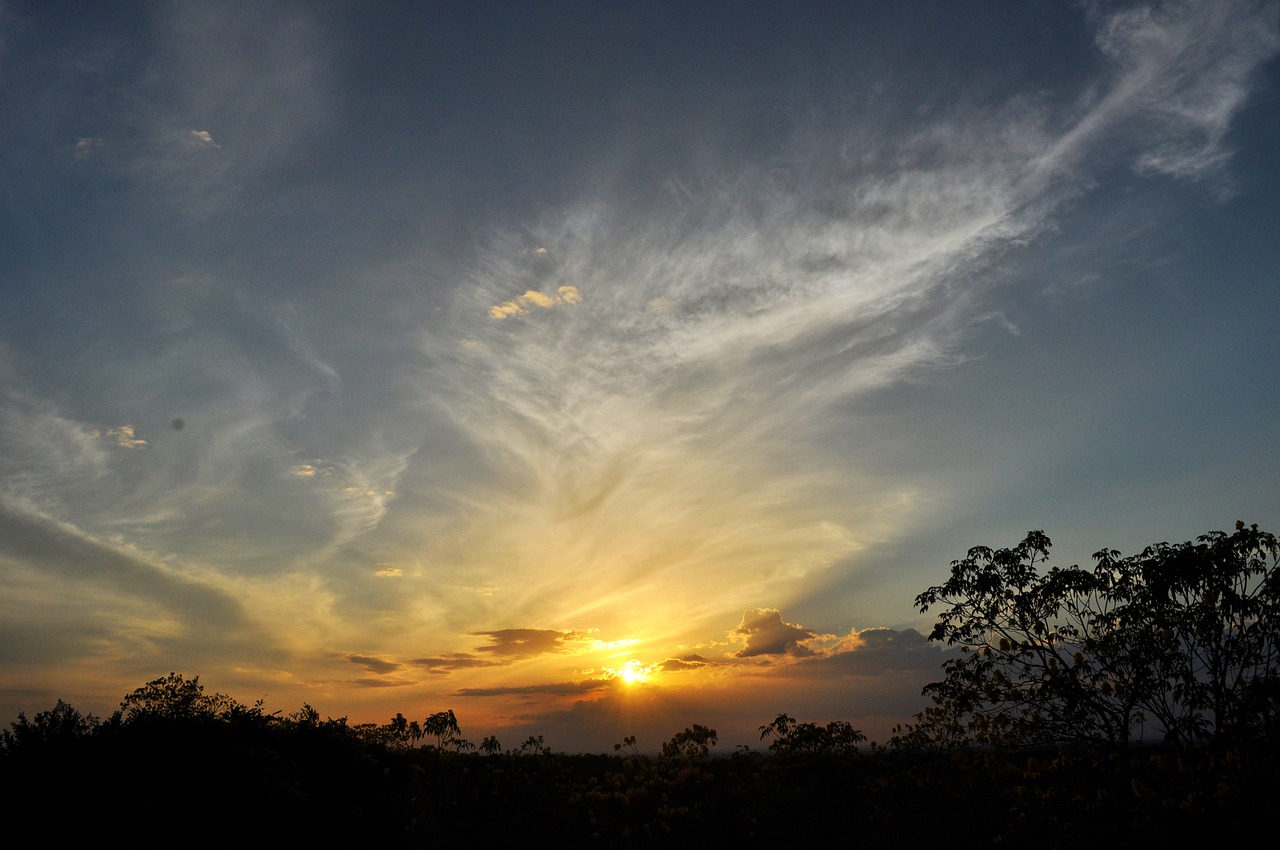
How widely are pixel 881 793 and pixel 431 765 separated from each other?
2047 cm

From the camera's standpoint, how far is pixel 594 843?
26625 millimetres

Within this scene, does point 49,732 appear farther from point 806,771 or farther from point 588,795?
point 806,771

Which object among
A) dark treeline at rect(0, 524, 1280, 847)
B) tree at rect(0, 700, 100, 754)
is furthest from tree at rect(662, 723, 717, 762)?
tree at rect(0, 700, 100, 754)

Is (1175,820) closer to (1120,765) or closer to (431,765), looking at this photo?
(1120,765)

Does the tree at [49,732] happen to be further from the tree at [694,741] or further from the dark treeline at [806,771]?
the tree at [694,741]

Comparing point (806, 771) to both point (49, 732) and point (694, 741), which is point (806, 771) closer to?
point (694, 741)

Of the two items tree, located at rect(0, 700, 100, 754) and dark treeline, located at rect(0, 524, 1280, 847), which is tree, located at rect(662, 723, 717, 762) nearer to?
dark treeline, located at rect(0, 524, 1280, 847)

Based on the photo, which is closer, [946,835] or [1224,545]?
[1224,545]

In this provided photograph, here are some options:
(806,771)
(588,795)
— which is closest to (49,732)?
(588,795)

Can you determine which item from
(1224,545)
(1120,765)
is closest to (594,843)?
(1120,765)

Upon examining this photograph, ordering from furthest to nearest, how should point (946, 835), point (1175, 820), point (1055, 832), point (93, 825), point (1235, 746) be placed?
point (946, 835)
point (1055, 832)
point (1175, 820)
point (93, 825)
point (1235, 746)

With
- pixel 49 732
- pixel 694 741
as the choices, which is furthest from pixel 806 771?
pixel 49 732

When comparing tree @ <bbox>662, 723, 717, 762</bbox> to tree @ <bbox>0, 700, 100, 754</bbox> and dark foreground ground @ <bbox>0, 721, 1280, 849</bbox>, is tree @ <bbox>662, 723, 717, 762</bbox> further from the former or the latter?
tree @ <bbox>0, 700, 100, 754</bbox>

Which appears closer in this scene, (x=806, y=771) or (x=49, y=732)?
(x=49, y=732)
